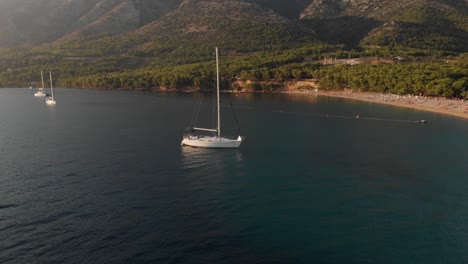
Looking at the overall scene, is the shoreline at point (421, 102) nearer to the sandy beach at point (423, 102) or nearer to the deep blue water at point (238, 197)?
the sandy beach at point (423, 102)

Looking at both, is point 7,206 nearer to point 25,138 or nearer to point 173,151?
point 173,151

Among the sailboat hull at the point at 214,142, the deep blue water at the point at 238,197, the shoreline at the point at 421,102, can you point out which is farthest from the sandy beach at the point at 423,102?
the sailboat hull at the point at 214,142

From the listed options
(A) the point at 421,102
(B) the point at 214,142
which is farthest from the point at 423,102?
(B) the point at 214,142

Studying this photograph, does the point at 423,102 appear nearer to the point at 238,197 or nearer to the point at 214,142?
the point at 214,142

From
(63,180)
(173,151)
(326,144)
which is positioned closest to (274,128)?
(326,144)

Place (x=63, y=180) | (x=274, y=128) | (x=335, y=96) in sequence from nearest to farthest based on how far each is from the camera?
(x=63, y=180) → (x=274, y=128) → (x=335, y=96)

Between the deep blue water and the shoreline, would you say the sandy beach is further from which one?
the deep blue water
